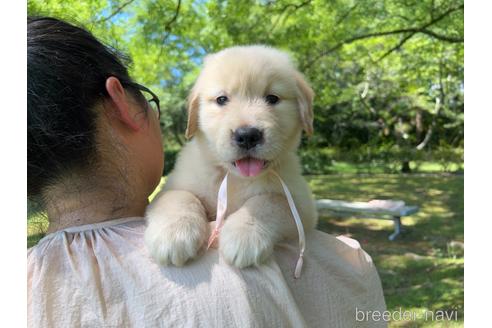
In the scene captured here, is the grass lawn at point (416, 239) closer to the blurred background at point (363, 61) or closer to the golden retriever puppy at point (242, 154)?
the blurred background at point (363, 61)

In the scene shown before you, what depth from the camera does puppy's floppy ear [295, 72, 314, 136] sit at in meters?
2.18

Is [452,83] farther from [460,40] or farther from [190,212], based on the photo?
[190,212]

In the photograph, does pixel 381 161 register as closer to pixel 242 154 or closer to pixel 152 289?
pixel 242 154

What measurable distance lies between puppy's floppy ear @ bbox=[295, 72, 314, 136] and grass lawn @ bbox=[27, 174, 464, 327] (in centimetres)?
127

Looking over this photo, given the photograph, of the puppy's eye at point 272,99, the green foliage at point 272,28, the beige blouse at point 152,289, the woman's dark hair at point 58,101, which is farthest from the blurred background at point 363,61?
the puppy's eye at point 272,99

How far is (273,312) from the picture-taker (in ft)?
4.54

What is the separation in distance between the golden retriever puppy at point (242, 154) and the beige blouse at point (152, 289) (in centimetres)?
12

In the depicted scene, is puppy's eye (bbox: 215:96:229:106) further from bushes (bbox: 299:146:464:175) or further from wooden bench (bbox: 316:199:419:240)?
bushes (bbox: 299:146:464:175)

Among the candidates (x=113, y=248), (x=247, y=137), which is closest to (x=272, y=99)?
(x=247, y=137)

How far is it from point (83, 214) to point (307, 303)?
0.86 metres

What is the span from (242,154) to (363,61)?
1315cm

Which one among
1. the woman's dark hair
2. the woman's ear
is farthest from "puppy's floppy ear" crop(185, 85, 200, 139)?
the woman's dark hair

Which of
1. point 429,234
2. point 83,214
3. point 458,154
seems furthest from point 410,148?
point 83,214

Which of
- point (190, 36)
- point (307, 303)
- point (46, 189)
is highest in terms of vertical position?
point (190, 36)
